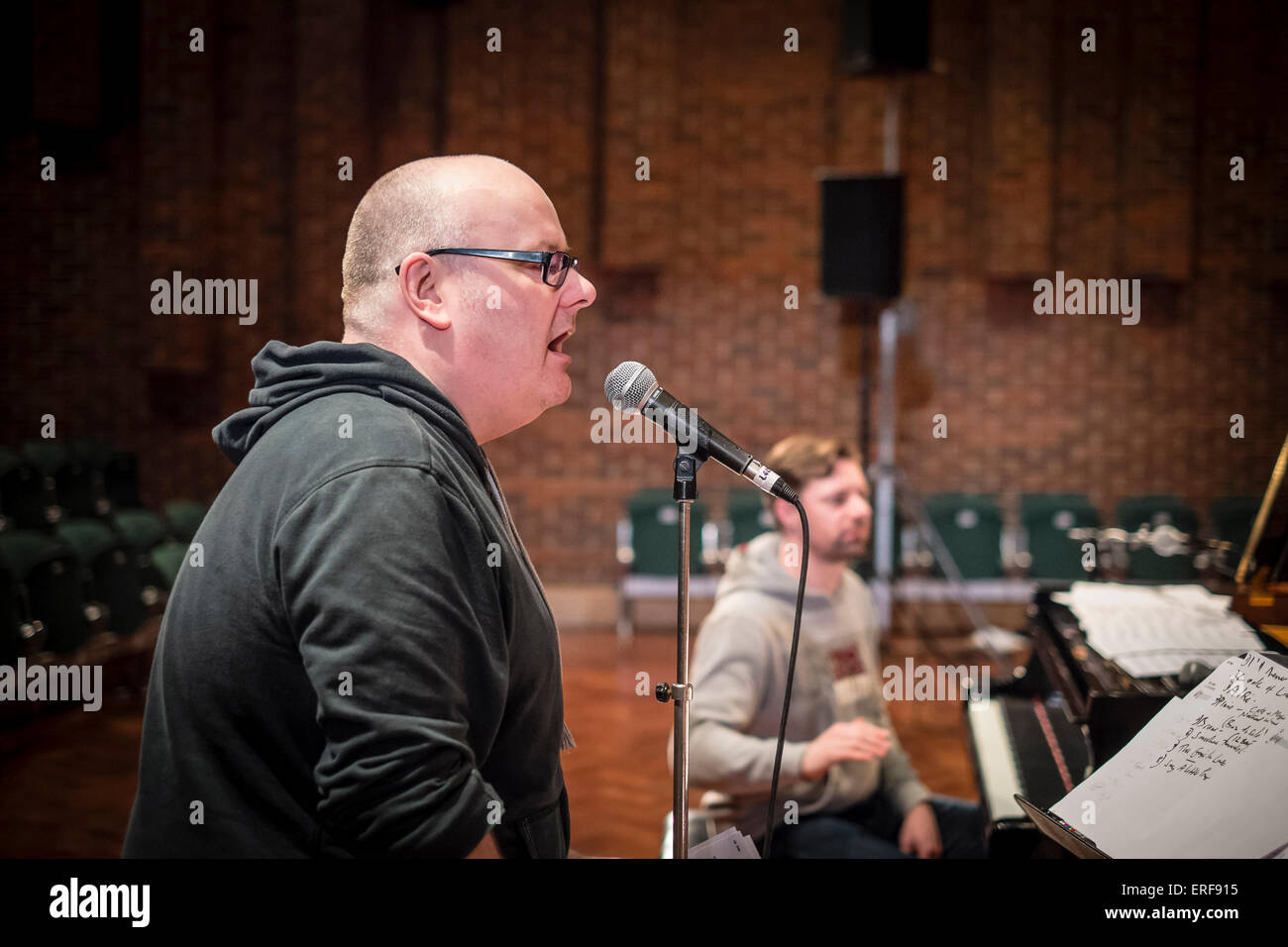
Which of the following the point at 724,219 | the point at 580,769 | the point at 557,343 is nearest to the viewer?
the point at 557,343

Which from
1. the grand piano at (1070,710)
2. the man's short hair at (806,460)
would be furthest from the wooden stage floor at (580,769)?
the man's short hair at (806,460)

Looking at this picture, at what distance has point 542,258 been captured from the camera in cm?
132

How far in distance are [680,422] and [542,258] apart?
0.31m

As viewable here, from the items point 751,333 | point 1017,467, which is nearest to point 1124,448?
point 1017,467

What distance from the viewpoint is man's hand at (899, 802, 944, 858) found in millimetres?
2414

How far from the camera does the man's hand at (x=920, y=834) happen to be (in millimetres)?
2414

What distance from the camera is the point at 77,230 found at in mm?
7590

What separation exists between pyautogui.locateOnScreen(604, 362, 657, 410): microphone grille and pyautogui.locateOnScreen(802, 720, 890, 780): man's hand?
3.38ft

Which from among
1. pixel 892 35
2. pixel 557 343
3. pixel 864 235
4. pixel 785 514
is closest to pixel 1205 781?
pixel 557 343

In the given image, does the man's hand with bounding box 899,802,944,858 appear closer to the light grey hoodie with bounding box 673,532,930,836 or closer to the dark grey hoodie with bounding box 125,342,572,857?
the light grey hoodie with bounding box 673,532,930,836

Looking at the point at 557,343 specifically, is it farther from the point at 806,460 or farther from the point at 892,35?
the point at 892,35

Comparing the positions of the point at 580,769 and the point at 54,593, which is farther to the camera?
the point at 580,769

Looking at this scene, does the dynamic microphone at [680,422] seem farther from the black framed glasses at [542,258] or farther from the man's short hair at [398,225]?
the man's short hair at [398,225]

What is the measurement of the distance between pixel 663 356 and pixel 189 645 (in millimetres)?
6659
